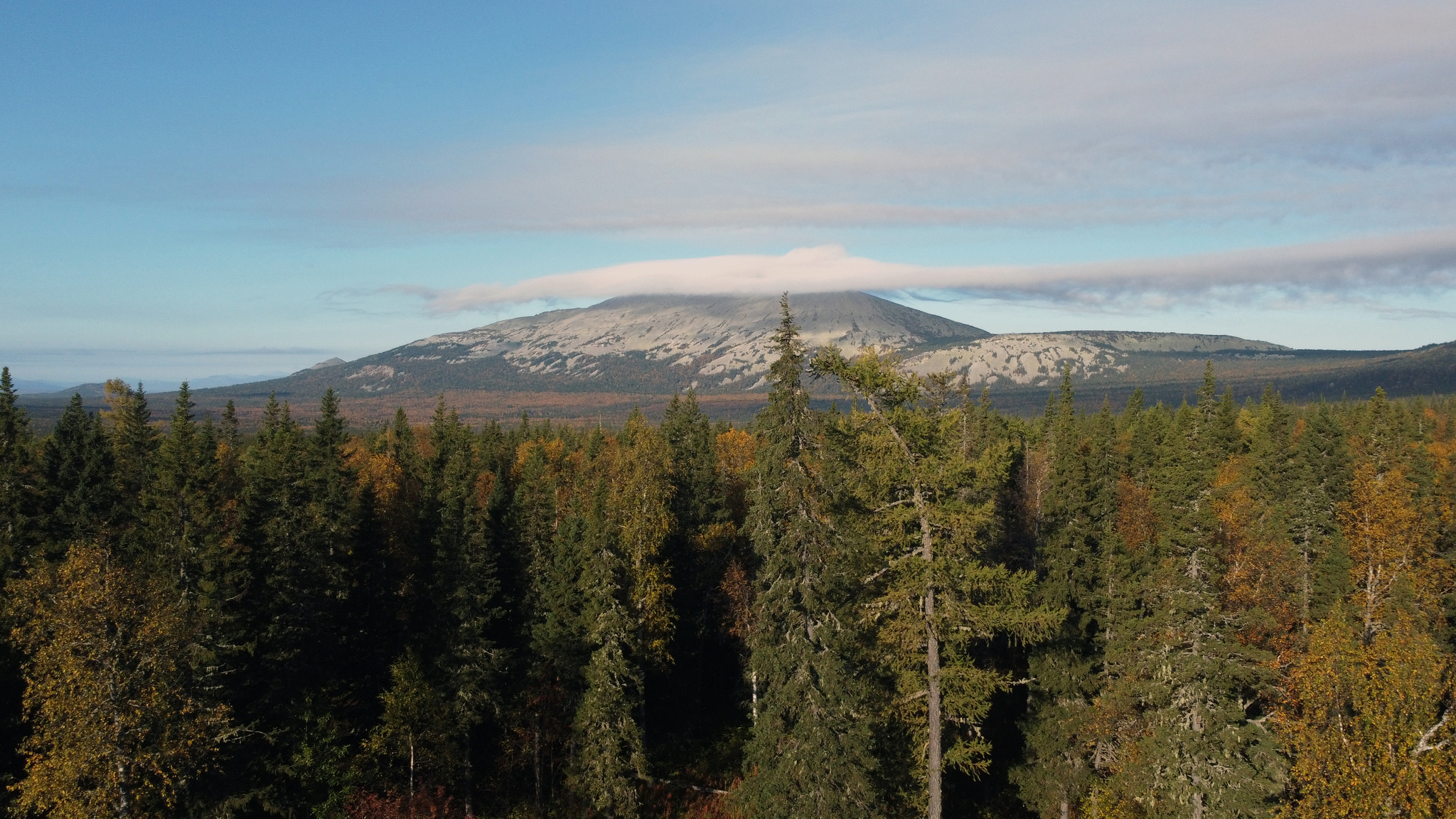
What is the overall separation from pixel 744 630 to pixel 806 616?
53.0 ft

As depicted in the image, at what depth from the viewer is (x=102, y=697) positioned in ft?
69.7

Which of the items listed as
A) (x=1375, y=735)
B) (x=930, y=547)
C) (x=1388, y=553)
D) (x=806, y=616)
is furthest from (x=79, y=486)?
(x=1388, y=553)

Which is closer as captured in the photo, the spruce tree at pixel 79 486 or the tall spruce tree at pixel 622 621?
the tall spruce tree at pixel 622 621

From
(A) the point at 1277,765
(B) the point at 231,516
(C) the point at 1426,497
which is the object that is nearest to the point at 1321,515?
(C) the point at 1426,497

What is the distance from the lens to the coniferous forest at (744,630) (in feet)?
→ 71.3

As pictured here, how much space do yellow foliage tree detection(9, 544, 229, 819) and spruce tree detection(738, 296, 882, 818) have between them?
15.4 metres

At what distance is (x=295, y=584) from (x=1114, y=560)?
3218 centimetres

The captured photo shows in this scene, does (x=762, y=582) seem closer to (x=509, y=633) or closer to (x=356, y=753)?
(x=509, y=633)

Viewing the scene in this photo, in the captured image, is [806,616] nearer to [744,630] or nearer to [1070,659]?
[1070,659]

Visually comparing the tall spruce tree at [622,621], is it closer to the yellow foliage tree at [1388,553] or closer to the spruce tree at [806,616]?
the spruce tree at [806,616]

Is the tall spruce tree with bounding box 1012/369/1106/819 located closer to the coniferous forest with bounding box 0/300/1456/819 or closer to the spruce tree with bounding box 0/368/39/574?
the coniferous forest with bounding box 0/300/1456/819

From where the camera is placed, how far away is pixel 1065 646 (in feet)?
105

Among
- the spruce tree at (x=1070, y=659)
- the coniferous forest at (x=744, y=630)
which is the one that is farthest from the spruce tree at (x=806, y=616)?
the spruce tree at (x=1070, y=659)

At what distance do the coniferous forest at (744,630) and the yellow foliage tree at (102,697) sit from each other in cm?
12
